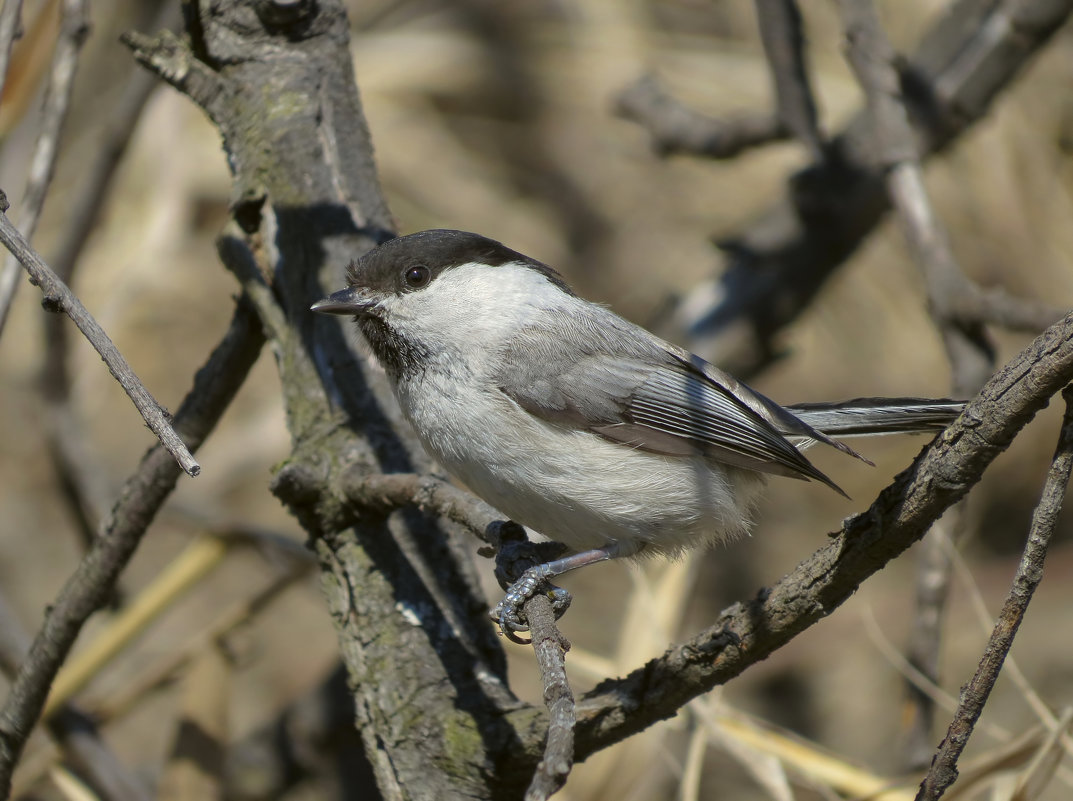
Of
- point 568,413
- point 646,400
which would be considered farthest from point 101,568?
point 646,400

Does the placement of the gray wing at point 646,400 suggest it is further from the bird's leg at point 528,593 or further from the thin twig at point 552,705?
the thin twig at point 552,705

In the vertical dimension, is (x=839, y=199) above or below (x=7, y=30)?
below

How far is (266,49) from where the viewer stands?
218cm

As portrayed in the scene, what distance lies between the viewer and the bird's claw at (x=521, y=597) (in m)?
1.84

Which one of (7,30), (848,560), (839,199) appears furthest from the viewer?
(839,199)

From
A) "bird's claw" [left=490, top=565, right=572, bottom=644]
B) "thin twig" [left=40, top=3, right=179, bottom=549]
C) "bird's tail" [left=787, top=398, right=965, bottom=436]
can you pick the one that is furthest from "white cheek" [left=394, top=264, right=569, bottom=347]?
"thin twig" [left=40, top=3, right=179, bottom=549]

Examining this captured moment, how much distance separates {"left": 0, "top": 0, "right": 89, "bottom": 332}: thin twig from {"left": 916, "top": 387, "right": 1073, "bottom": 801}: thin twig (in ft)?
6.14

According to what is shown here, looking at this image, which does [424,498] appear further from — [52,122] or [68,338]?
[68,338]

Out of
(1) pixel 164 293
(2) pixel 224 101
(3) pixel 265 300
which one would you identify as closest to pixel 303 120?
(2) pixel 224 101

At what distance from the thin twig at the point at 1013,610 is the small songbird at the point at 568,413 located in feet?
2.34

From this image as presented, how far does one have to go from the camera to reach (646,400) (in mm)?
2117

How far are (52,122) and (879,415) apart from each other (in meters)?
1.83

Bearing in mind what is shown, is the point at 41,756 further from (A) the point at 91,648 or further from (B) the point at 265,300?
(B) the point at 265,300

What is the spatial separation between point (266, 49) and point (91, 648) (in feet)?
5.48
